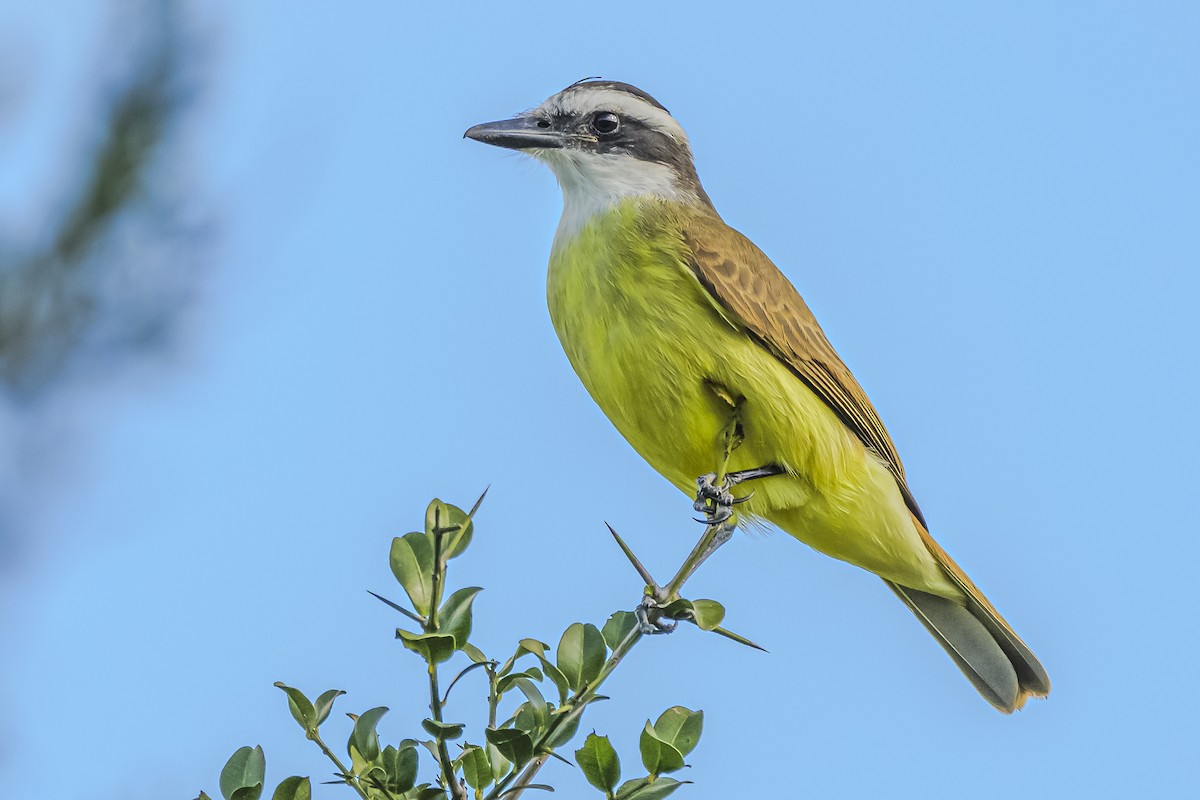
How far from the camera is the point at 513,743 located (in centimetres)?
207

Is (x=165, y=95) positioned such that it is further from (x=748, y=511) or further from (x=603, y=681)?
(x=748, y=511)

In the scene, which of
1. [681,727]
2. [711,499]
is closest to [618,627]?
[681,727]

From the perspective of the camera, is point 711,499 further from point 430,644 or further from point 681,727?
point 430,644

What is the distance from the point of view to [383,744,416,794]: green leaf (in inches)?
83.7

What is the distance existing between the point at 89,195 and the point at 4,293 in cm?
25

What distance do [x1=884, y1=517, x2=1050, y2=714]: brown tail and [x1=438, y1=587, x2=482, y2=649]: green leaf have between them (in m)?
3.15

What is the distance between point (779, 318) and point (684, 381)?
0.65m

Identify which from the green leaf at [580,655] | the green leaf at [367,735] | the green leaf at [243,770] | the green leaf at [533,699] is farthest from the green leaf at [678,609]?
the green leaf at [243,770]

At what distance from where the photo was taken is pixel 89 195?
2178mm

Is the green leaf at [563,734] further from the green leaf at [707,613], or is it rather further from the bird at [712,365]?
the bird at [712,365]

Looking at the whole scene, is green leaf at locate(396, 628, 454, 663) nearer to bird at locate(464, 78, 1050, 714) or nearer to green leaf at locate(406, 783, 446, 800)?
green leaf at locate(406, 783, 446, 800)

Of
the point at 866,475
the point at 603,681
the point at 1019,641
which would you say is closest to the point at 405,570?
the point at 603,681

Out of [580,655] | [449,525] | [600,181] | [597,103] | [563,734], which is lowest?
[563,734]

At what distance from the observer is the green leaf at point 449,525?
7.07 ft
